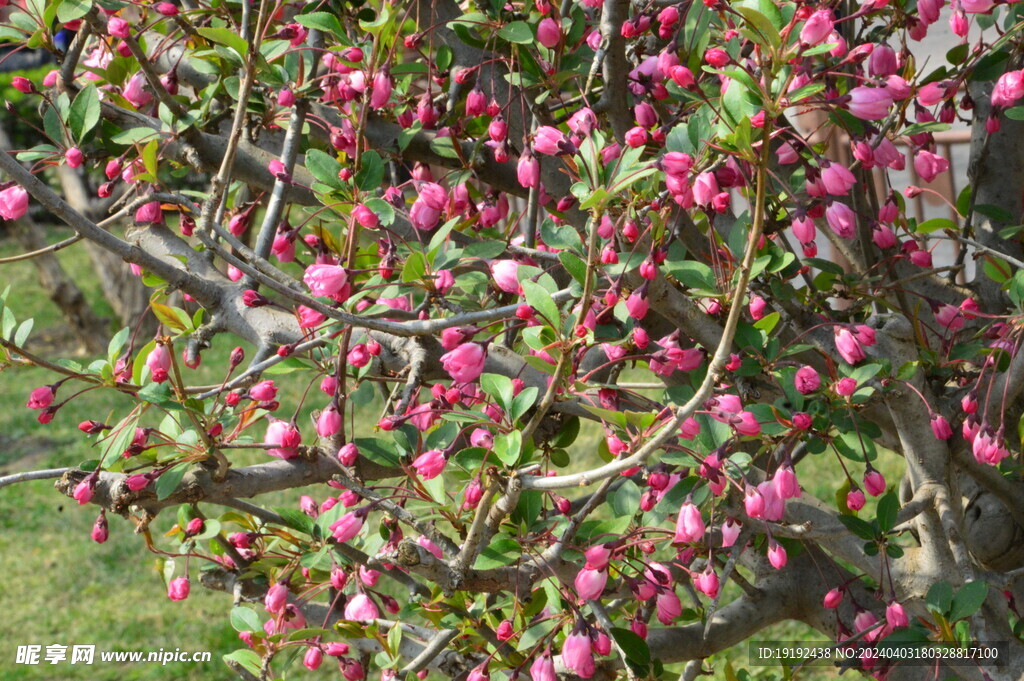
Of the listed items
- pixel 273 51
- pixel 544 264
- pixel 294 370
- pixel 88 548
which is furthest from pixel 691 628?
pixel 88 548

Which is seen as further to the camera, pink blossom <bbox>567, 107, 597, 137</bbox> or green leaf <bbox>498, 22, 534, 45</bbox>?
green leaf <bbox>498, 22, 534, 45</bbox>

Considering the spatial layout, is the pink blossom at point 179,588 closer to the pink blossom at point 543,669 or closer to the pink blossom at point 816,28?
the pink blossom at point 543,669

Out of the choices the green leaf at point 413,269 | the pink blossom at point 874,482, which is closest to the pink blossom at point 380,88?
the green leaf at point 413,269

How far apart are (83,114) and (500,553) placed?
886 mm

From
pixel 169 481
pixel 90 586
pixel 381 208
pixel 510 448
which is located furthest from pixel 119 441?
pixel 90 586

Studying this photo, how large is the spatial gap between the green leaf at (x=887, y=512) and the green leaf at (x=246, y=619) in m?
1.01

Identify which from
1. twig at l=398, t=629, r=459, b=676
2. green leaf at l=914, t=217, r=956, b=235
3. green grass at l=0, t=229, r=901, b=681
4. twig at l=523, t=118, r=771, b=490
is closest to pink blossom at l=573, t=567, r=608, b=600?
twig at l=398, t=629, r=459, b=676

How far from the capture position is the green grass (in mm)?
3340

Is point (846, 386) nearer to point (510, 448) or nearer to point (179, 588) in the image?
point (510, 448)

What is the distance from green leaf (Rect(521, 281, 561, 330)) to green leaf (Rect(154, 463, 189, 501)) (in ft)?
1.94

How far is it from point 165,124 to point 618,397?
91cm

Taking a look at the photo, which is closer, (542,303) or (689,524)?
(542,303)

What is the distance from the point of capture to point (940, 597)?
4.63 feet

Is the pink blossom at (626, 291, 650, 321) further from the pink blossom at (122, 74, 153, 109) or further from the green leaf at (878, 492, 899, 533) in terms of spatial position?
the pink blossom at (122, 74, 153, 109)
